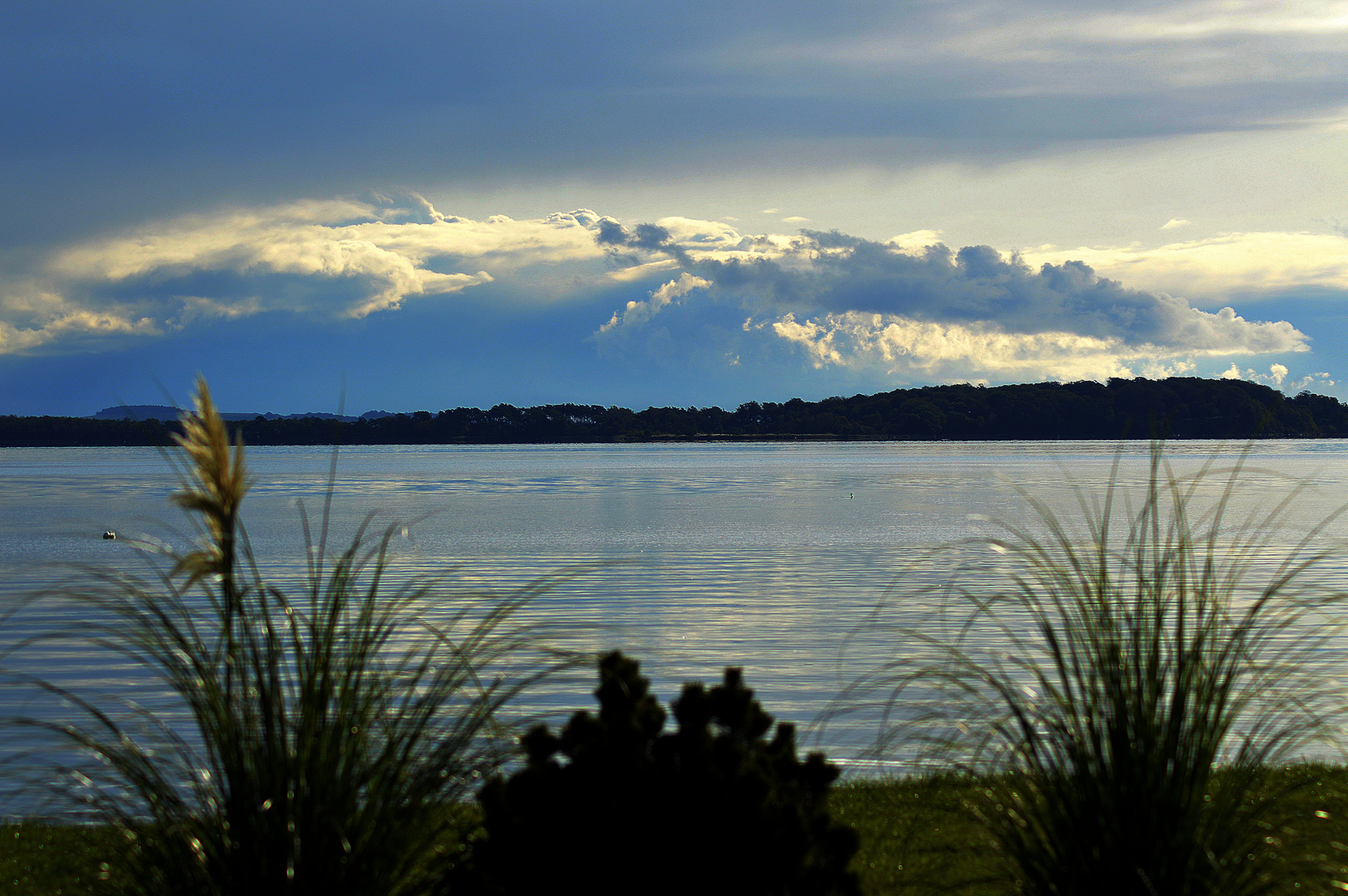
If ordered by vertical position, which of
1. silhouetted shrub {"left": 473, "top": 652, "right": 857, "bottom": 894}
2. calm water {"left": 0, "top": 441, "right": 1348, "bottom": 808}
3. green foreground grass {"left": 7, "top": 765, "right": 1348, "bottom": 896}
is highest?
silhouetted shrub {"left": 473, "top": 652, "right": 857, "bottom": 894}

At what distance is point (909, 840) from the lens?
521 cm

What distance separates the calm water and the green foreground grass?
1213 mm

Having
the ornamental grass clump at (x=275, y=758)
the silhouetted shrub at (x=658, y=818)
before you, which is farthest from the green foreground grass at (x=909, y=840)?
the silhouetted shrub at (x=658, y=818)

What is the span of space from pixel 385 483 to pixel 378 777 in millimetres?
59297

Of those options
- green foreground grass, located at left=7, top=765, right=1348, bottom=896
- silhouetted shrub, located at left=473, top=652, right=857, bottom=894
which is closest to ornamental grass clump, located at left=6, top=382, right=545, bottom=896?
silhouetted shrub, located at left=473, top=652, right=857, bottom=894

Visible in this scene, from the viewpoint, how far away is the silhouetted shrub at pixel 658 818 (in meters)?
3.63

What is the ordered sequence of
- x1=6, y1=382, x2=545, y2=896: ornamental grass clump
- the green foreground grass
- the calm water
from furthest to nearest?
the calm water, the green foreground grass, x1=6, y1=382, x2=545, y2=896: ornamental grass clump

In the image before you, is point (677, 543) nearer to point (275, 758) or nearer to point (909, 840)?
point (909, 840)

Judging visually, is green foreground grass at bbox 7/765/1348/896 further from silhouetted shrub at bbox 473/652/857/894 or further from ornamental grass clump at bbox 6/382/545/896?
silhouetted shrub at bbox 473/652/857/894

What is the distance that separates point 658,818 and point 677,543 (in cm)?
2451

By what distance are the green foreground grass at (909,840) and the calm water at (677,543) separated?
3.98ft

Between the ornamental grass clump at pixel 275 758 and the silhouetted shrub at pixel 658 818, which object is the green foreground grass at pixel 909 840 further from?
the silhouetted shrub at pixel 658 818

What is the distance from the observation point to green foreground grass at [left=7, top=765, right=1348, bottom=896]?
5340mm

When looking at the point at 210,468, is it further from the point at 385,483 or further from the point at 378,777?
the point at 385,483
